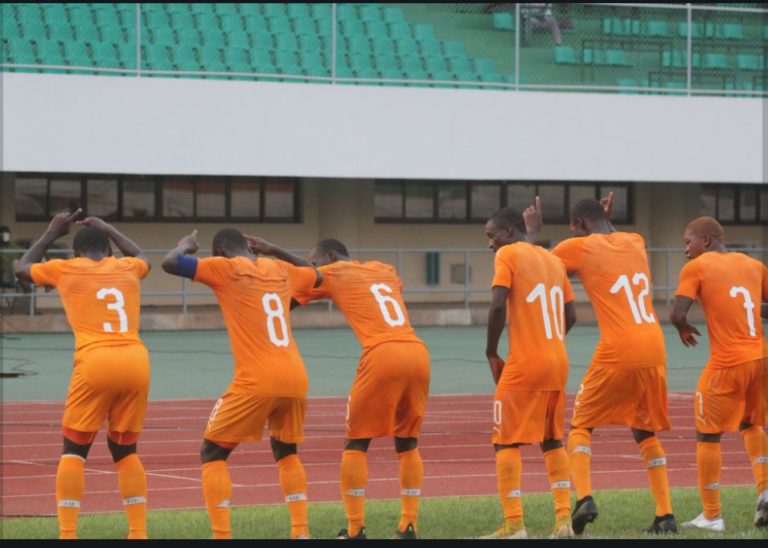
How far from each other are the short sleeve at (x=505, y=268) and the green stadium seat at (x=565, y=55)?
2173 cm

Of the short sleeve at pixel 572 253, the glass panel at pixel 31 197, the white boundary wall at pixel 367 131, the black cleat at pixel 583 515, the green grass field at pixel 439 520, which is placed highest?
the white boundary wall at pixel 367 131

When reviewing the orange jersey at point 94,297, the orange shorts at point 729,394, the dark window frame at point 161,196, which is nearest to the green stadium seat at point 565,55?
the dark window frame at point 161,196

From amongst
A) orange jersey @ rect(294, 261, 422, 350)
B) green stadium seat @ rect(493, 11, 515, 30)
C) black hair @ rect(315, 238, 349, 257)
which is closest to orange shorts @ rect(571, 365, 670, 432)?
orange jersey @ rect(294, 261, 422, 350)

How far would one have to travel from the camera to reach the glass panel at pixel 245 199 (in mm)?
32844

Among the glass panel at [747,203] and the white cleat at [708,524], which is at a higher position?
the glass panel at [747,203]

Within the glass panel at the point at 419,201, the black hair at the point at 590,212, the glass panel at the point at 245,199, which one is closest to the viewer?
the black hair at the point at 590,212

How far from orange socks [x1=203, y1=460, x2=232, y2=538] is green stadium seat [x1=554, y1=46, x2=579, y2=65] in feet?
74.8

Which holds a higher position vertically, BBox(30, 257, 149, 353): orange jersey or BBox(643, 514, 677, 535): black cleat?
BBox(30, 257, 149, 353): orange jersey

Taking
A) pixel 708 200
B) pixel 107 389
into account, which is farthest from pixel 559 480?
pixel 708 200

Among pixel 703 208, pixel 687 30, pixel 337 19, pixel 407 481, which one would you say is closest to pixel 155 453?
pixel 407 481

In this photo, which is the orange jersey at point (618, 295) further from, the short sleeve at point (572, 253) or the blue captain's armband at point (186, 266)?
the blue captain's armband at point (186, 266)

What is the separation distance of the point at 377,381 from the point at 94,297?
1828mm

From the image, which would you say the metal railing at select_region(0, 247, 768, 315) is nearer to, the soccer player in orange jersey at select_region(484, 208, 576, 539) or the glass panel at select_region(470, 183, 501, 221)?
the glass panel at select_region(470, 183, 501, 221)

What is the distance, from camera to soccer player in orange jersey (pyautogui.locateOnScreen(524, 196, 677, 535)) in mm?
9430
